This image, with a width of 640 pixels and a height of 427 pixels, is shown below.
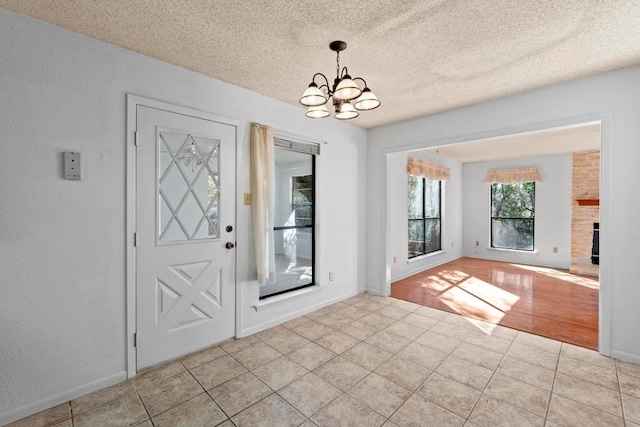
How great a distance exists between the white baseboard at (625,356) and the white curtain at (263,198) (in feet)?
10.4

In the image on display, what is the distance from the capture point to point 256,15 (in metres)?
1.83

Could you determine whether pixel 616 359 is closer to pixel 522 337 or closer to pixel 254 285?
pixel 522 337

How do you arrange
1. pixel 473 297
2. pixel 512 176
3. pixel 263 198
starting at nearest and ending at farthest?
1. pixel 263 198
2. pixel 473 297
3. pixel 512 176

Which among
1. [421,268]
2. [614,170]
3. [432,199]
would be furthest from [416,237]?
[614,170]

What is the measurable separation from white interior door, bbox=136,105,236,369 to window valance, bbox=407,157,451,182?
3.78 metres

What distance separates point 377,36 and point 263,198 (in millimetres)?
1771

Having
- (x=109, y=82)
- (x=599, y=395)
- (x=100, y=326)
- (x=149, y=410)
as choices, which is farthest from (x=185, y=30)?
(x=599, y=395)

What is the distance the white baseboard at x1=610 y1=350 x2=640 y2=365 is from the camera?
2439 millimetres

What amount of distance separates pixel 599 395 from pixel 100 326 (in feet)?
11.9

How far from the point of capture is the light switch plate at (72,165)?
6.44ft

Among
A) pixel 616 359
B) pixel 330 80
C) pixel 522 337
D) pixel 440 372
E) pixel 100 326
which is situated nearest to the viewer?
pixel 100 326

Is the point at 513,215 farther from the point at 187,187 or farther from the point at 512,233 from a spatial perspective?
the point at 187,187

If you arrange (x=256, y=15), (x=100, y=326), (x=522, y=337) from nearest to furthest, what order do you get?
(x=256, y=15)
(x=100, y=326)
(x=522, y=337)

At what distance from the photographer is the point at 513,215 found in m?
6.82
